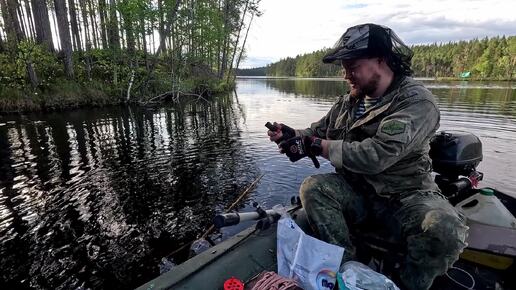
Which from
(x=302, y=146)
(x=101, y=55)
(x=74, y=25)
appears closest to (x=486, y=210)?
(x=302, y=146)

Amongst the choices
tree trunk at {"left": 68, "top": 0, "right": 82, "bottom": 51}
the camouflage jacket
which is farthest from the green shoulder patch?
tree trunk at {"left": 68, "top": 0, "right": 82, "bottom": 51}

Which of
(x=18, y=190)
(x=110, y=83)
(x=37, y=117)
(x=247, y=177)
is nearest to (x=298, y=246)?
(x=247, y=177)

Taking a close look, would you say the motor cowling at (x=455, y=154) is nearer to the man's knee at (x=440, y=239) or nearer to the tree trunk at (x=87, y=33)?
the man's knee at (x=440, y=239)

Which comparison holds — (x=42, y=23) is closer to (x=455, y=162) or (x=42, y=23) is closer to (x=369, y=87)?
(x=369, y=87)

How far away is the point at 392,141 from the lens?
2.36 metres

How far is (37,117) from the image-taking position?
54.0ft

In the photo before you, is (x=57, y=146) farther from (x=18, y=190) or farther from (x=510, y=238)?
(x=510, y=238)

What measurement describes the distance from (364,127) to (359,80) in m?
0.43

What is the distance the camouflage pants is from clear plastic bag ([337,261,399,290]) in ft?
1.11

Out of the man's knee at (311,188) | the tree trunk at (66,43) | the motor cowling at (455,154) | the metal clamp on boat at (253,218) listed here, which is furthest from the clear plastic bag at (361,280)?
the tree trunk at (66,43)

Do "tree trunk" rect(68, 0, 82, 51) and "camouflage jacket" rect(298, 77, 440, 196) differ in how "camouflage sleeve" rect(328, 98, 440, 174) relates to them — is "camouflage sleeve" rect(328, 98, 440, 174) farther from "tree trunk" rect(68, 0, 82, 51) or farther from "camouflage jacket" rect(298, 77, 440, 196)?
"tree trunk" rect(68, 0, 82, 51)

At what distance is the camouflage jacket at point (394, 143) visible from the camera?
238 cm

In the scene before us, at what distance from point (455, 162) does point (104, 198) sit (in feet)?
20.0

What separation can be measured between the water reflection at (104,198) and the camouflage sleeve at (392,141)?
3.13 metres
